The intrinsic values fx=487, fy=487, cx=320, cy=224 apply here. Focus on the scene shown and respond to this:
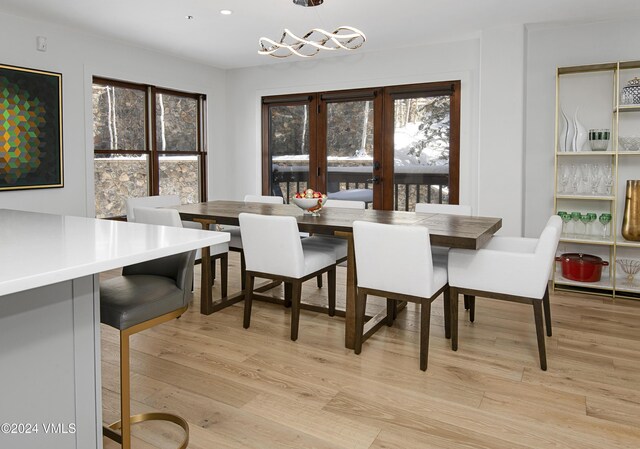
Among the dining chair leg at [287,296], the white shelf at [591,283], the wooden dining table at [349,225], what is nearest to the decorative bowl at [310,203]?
the wooden dining table at [349,225]

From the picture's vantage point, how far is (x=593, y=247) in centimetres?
468

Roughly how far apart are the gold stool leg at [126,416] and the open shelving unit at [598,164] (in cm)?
367

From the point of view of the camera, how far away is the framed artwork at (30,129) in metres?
4.23

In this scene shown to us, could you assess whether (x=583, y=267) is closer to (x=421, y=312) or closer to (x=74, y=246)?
(x=421, y=312)

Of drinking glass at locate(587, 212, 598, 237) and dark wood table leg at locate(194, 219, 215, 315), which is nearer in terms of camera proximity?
dark wood table leg at locate(194, 219, 215, 315)

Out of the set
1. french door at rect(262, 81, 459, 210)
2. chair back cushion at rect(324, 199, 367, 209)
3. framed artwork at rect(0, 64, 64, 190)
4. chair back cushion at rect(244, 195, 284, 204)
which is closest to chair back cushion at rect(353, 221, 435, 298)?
chair back cushion at rect(324, 199, 367, 209)

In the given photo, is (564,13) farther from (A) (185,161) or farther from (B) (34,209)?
(B) (34,209)

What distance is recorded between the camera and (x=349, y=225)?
3.10 m

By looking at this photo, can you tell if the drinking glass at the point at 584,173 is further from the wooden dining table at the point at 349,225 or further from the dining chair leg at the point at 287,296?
the dining chair leg at the point at 287,296

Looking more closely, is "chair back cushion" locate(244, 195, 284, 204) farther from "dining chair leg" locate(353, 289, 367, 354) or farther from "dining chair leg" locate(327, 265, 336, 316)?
"dining chair leg" locate(353, 289, 367, 354)

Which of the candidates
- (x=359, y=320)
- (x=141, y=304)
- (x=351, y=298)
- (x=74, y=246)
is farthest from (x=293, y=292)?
(x=74, y=246)

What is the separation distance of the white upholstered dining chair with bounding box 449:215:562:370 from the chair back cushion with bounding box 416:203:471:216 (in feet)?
3.43

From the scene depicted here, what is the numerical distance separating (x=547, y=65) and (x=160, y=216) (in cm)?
387

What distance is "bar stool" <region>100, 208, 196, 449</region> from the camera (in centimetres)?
176
